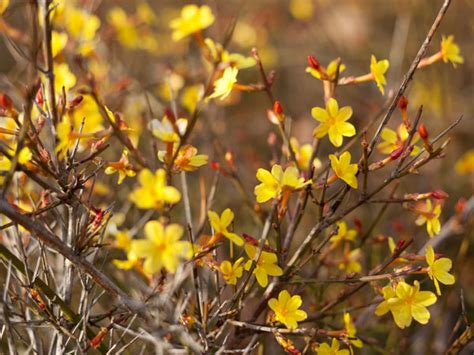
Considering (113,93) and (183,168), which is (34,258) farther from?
(183,168)

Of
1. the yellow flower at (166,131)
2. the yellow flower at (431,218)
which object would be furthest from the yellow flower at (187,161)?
the yellow flower at (431,218)

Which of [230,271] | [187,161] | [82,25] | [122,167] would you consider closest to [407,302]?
[230,271]

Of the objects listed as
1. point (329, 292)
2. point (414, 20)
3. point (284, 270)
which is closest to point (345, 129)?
point (284, 270)

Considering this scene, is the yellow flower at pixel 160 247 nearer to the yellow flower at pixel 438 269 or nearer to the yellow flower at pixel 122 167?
the yellow flower at pixel 122 167

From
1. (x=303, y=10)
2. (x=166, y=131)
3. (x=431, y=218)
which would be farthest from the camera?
(x=303, y=10)

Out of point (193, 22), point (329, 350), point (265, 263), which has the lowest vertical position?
point (329, 350)

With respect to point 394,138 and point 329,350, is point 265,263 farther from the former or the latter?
point 394,138
